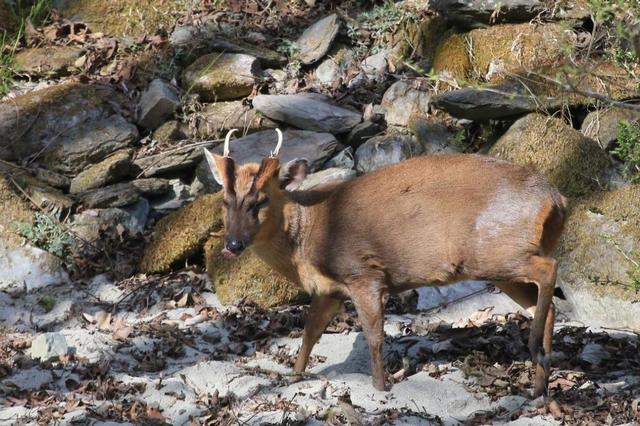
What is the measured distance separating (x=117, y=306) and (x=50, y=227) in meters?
1.32

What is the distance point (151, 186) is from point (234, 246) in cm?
377

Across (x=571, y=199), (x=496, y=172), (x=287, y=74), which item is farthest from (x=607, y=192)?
(x=287, y=74)

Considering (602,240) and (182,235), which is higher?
(602,240)

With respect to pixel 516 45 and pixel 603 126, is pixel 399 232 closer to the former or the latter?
pixel 603 126

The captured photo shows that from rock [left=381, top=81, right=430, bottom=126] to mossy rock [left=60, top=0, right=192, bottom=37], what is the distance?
3044mm

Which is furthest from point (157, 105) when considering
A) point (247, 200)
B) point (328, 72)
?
point (247, 200)

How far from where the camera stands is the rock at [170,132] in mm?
11352

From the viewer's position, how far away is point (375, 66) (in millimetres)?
11805

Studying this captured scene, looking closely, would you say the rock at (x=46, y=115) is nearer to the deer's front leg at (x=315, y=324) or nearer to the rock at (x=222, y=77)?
the rock at (x=222, y=77)

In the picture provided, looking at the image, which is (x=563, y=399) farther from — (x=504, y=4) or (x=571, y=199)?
(x=504, y=4)

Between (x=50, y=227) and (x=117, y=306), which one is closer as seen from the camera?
(x=117, y=306)

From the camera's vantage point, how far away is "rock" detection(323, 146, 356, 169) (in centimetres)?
1066

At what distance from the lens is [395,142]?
10688 millimetres

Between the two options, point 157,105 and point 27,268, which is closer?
point 27,268
